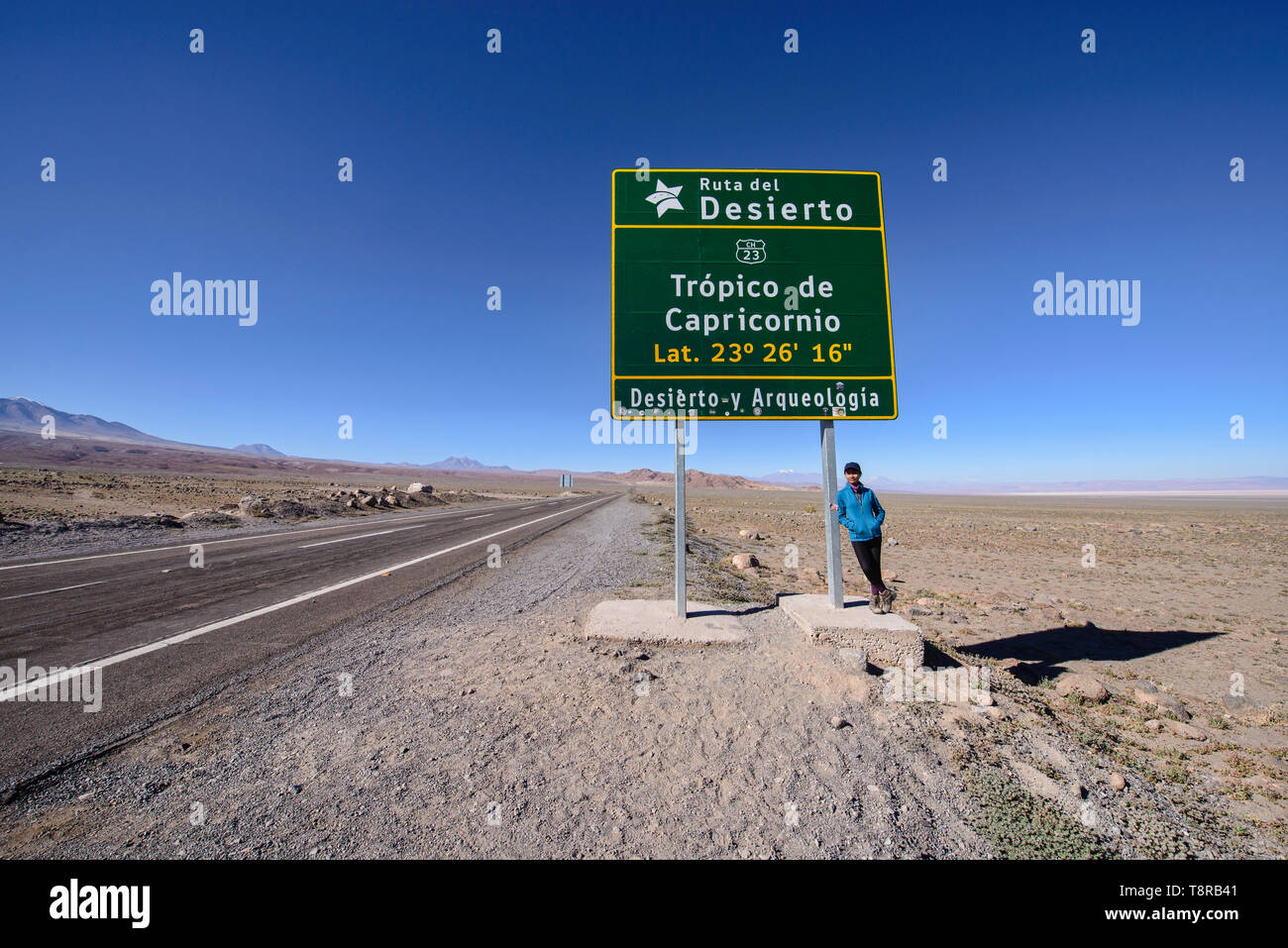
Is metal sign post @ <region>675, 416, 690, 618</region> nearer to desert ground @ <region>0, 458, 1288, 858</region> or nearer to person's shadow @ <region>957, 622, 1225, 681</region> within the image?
desert ground @ <region>0, 458, 1288, 858</region>

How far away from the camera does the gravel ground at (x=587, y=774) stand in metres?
2.53

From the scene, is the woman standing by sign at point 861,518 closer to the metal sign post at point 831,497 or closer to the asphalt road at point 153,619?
the metal sign post at point 831,497

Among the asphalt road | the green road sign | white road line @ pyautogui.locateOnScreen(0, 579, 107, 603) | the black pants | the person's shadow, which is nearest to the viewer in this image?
the asphalt road

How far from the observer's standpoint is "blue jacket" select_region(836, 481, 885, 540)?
20.4 feet

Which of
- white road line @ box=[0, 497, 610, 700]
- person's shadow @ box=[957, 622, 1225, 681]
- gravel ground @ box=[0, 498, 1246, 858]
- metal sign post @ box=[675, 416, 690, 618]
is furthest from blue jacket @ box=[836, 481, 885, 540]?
white road line @ box=[0, 497, 610, 700]

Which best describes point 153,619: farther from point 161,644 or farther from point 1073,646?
point 1073,646

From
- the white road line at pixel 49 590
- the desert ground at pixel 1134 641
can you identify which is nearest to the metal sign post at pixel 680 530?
the desert ground at pixel 1134 641

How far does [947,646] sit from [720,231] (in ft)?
22.5

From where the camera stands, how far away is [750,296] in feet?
19.8

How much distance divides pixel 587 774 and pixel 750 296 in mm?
5482

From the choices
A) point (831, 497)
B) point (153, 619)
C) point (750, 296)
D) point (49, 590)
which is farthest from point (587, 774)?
point (49, 590)

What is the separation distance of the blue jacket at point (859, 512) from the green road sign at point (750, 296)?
1158 millimetres

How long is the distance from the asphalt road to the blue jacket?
691 centimetres
